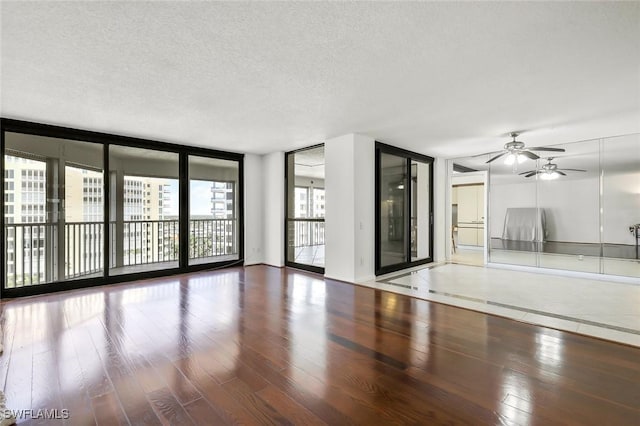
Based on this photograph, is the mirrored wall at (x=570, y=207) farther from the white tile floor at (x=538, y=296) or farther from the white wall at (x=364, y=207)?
the white wall at (x=364, y=207)

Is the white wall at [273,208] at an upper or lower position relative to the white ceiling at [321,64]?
lower

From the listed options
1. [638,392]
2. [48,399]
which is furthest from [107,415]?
[638,392]

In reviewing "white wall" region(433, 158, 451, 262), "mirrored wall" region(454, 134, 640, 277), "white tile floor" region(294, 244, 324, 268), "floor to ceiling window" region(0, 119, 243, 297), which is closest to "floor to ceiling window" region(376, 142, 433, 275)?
"white wall" region(433, 158, 451, 262)

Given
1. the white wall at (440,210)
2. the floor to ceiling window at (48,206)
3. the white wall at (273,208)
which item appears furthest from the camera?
the white wall at (440,210)

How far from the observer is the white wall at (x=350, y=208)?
16.1ft

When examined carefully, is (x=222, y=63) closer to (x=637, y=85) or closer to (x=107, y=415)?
(x=107, y=415)

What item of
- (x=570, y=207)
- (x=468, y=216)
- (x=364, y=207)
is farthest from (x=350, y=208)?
(x=468, y=216)

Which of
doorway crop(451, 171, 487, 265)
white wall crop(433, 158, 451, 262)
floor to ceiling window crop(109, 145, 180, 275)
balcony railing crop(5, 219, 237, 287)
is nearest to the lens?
balcony railing crop(5, 219, 237, 287)

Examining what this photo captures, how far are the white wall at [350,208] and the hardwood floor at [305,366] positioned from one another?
140cm

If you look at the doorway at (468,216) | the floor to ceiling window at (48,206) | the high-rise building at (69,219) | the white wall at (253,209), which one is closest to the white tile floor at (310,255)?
the white wall at (253,209)

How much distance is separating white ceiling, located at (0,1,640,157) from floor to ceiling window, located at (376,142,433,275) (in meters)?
1.53

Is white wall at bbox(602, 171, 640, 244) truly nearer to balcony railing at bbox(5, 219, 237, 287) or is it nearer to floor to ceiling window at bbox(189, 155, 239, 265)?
floor to ceiling window at bbox(189, 155, 239, 265)

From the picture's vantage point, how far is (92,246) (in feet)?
17.4

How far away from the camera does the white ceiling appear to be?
187 centimetres
